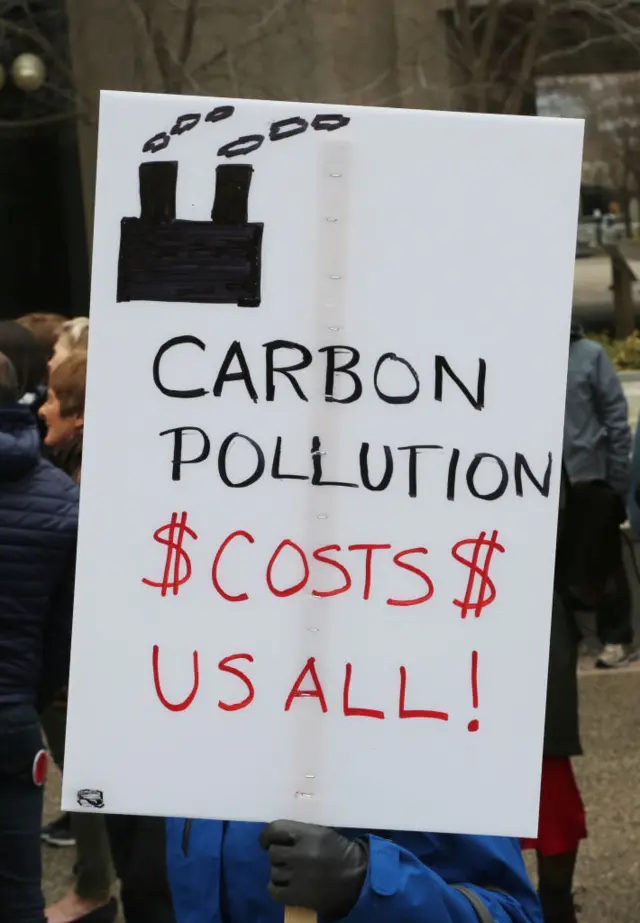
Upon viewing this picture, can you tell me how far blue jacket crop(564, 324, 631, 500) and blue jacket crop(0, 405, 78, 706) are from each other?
8.60 feet

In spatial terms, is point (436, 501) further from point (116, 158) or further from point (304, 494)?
point (116, 158)

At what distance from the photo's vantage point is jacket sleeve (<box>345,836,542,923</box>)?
1628mm

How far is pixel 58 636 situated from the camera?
11.3 ft

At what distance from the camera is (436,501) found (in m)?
1.67

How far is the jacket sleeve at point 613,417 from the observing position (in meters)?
5.66

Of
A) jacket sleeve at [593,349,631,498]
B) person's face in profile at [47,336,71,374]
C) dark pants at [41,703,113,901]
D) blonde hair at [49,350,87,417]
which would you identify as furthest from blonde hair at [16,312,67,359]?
jacket sleeve at [593,349,631,498]

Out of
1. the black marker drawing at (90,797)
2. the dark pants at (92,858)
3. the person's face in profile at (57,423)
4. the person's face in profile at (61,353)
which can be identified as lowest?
the dark pants at (92,858)

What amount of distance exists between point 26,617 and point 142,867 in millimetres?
815

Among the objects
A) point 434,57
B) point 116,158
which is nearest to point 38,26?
point 434,57

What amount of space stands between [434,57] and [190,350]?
728cm

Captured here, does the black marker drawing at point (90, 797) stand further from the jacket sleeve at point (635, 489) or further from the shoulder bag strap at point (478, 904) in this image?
the jacket sleeve at point (635, 489)

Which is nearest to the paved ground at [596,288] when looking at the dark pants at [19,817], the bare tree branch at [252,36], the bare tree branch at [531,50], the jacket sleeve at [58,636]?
the bare tree branch at [531,50]

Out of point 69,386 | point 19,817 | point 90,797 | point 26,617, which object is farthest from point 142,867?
point 90,797

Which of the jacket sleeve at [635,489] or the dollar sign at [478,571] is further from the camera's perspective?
the jacket sleeve at [635,489]
